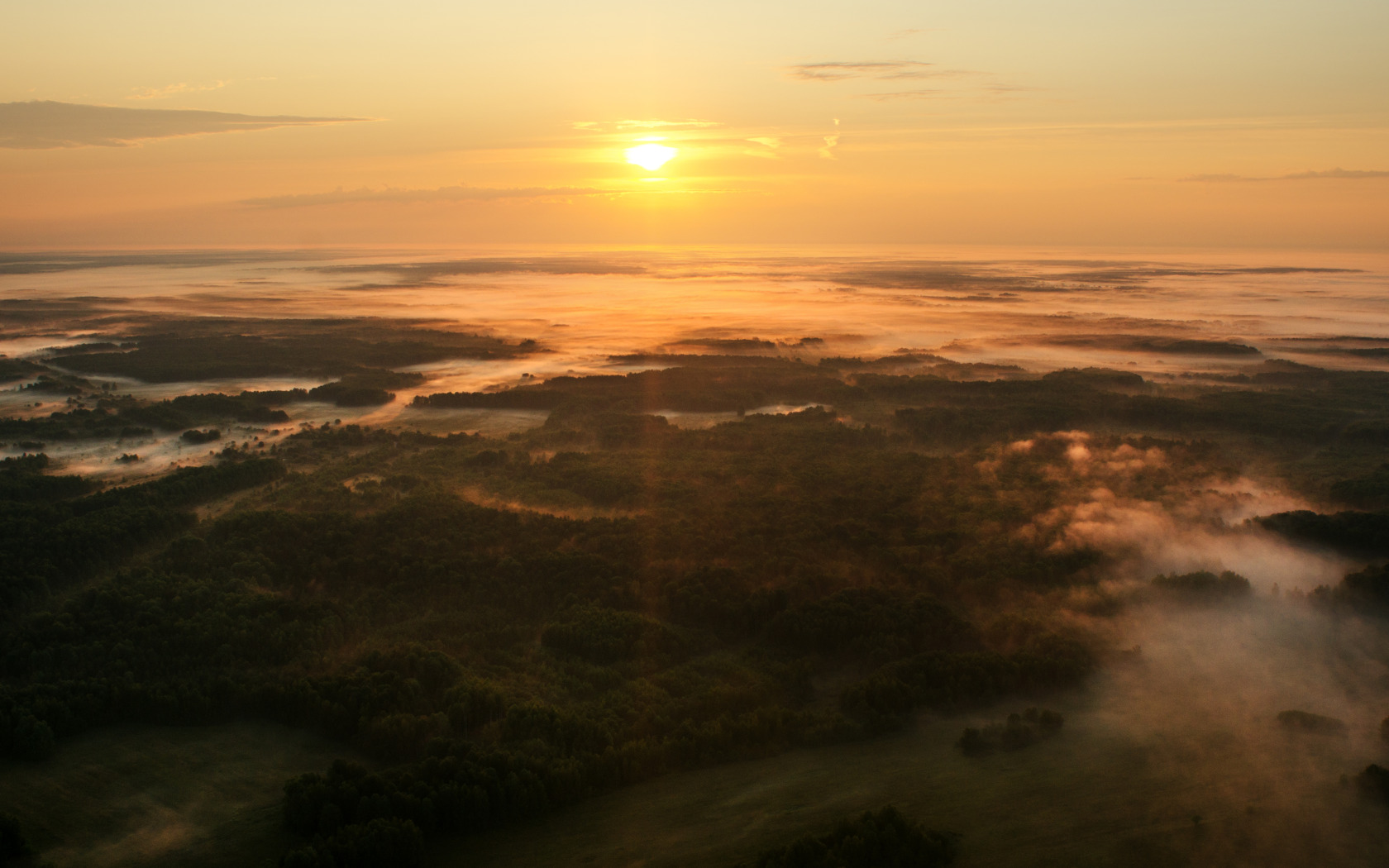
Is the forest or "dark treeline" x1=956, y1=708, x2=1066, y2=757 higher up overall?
the forest

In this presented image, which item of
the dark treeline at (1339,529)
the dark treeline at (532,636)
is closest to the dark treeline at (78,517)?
the dark treeline at (532,636)

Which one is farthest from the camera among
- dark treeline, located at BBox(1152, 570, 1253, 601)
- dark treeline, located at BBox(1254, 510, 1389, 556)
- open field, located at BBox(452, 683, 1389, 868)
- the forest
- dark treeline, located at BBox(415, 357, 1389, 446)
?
dark treeline, located at BBox(415, 357, 1389, 446)

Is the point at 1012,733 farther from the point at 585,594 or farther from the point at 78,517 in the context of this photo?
the point at 78,517

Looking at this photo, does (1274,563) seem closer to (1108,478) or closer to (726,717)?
(1108,478)

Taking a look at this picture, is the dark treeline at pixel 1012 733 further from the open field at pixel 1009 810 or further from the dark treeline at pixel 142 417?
the dark treeline at pixel 142 417

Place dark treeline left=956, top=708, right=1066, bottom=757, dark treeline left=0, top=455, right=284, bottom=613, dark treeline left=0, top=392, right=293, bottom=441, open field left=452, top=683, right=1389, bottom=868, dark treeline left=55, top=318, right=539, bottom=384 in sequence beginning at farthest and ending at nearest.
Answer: dark treeline left=55, top=318, right=539, bottom=384
dark treeline left=0, top=392, right=293, bottom=441
dark treeline left=0, top=455, right=284, bottom=613
dark treeline left=956, top=708, right=1066, bottom=757
open field left=452, top=683, right=1389, bottom=868

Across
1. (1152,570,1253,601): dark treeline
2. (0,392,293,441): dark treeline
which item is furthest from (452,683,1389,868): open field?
(0,392,293,441): dark treeline

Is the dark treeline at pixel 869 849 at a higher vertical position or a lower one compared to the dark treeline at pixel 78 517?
lower

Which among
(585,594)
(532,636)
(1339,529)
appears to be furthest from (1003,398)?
(532,636)

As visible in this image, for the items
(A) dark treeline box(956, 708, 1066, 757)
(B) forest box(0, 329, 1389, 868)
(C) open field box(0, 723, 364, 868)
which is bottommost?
(C) open field box(0, 723, 364, 868)

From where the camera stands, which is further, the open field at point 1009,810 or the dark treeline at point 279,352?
the dark treeline at point 279,352

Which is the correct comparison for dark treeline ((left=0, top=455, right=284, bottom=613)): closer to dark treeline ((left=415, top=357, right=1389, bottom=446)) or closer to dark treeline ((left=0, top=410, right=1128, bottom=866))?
dark treeline ((left=0, top=410, right=1128, bottom=866))
